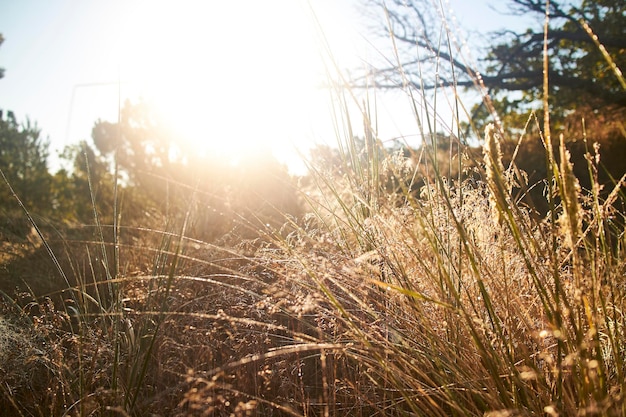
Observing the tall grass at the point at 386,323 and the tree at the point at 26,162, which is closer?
the tall grass at the point at 386,323

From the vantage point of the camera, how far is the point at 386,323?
1.15m

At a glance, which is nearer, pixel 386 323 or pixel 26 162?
pixel 386 323

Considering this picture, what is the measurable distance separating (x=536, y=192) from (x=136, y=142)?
45.7ft

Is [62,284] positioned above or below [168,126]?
→ below

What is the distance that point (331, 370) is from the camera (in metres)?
1.50

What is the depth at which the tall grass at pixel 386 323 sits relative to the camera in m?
0.93

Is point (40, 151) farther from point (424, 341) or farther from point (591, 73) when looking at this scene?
point (424, 341)

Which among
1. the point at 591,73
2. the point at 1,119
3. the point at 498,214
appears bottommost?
the point at 498,214

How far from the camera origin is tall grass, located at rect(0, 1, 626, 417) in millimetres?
927

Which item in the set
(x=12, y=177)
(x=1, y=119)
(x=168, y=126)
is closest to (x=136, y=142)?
(x=168, y=126)

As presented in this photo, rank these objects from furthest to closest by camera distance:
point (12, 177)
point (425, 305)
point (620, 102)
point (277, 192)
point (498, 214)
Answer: point (12, 177)
point (620, 102)
point (277, 192)
point (425, 305)
point (498, 214)

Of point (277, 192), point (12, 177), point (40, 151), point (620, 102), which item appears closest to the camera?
point (277, 192)

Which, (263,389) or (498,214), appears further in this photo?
(263,389)

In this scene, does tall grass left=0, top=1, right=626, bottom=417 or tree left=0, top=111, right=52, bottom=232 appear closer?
tall grass left=0, top=1, right=626, bottom=417
